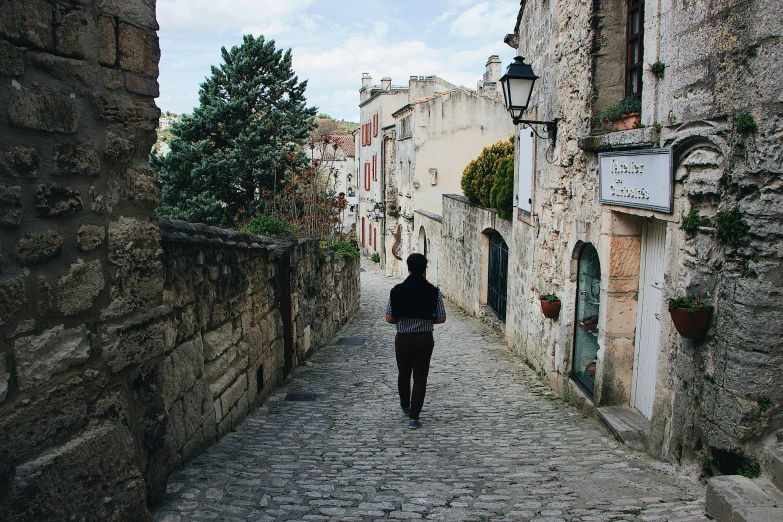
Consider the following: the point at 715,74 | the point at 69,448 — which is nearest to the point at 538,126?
the point at 715,74

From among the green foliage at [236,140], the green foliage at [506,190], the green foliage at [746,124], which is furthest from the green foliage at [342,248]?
the green foliage at [746,124]

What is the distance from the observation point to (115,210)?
2883mm

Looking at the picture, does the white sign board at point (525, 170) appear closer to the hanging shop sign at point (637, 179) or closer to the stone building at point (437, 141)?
the hanging shop sign at point (637, 179)

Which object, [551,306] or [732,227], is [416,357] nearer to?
[551,306]

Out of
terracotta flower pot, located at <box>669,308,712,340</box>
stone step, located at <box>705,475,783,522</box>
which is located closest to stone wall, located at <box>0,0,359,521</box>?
stone step, located at <box>705,475,783,522</box>

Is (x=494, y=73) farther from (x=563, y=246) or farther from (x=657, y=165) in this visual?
(x=657, y=165)

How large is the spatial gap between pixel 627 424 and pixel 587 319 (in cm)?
169

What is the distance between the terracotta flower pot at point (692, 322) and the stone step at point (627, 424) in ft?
4.37

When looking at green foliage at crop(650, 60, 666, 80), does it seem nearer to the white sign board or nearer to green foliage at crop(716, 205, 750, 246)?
green foliage at crop(716, 205, 750, 246)

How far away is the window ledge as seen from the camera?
492cm

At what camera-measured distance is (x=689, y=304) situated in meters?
4.11

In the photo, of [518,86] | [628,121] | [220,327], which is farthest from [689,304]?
[518,86]

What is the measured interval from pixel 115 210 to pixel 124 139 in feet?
1.09

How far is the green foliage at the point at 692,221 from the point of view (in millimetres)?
4250
